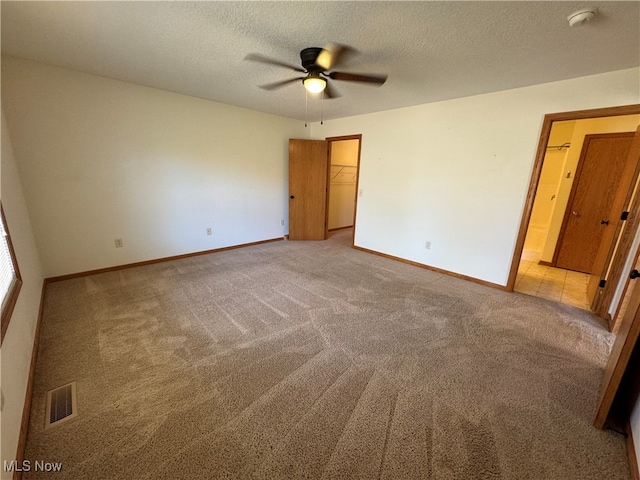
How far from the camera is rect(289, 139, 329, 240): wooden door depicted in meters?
4.97

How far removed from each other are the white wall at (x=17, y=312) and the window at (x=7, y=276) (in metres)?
0.07

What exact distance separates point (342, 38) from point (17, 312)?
2.91m

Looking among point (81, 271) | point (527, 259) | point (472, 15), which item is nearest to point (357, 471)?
point (472, 15)

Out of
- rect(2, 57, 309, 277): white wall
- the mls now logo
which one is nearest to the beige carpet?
the mls now logo

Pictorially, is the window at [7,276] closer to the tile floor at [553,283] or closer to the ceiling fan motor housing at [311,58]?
the ceiling fan motor housing at [311,58]

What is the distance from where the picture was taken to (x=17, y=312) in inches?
62.0

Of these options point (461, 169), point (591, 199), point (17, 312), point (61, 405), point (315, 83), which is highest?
point (315, 83)

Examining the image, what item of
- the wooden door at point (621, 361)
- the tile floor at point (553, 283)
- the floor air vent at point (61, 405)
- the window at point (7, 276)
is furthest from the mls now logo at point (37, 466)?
the tile floor at point (553, 283)

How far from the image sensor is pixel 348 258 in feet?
13.9

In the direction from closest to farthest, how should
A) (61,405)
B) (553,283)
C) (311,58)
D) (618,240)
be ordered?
1. (61,405)
2. (311,58)
3. (618,240)
4. (553,283)

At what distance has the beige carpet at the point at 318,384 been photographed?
1218mm

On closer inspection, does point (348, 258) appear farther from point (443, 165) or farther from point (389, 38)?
point (389, 38)

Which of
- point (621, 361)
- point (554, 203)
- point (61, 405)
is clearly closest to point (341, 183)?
point (554, 203)

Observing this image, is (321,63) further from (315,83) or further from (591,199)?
(591,199)
